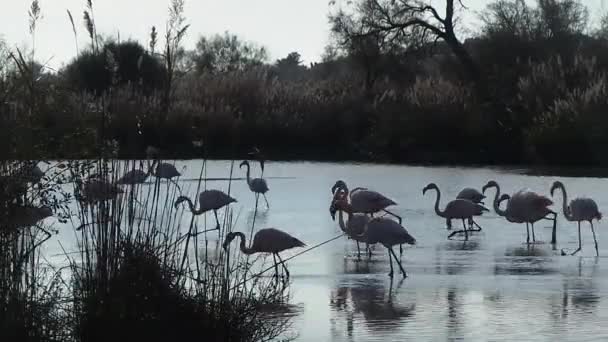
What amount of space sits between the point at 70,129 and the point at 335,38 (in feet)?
126

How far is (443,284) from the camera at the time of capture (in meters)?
10.1

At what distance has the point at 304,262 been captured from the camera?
38.1ft

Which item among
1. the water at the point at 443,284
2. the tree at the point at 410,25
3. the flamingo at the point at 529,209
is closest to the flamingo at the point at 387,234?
the water at the point at 443,284

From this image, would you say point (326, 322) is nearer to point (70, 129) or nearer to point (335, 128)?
point (70, 129)

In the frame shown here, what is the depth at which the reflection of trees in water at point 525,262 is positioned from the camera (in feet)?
36.0

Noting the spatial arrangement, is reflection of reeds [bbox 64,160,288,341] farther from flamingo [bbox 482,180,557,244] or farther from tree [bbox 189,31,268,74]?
tree [bbox 189,31,268,74]

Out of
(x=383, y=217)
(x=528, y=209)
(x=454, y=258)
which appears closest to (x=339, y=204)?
(x=383, y=217)

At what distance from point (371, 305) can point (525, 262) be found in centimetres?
309

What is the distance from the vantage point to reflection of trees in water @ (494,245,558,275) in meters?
11.0

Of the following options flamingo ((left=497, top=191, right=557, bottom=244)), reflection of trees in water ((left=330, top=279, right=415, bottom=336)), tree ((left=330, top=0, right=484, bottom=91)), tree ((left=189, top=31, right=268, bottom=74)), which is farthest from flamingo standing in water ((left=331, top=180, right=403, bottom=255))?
tree ((left=189, top=31, right=268, bottom=74))

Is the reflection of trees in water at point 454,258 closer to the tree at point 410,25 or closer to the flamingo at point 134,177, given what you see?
the flamingo at point 134,177

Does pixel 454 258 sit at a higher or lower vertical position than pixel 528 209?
lower

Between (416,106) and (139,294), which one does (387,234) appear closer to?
(139,294)

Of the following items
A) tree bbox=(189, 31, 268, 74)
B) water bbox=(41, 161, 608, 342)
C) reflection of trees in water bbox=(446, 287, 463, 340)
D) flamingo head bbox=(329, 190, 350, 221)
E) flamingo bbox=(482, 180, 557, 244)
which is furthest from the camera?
tree bbox=(189, 31, 268, 74)
